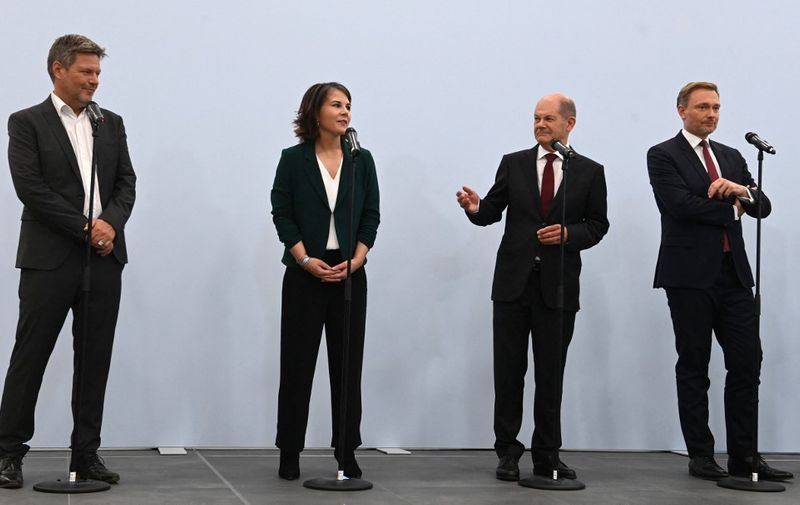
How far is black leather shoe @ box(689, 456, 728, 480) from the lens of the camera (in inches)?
164

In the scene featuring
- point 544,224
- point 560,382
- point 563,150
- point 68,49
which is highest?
point 68,49

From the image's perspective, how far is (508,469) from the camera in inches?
159

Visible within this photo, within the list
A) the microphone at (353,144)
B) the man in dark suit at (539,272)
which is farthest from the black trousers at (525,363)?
the microphone at (353,144)

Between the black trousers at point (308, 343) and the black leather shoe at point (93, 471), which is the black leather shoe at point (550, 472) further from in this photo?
the black leather shoe at point (93, 471)

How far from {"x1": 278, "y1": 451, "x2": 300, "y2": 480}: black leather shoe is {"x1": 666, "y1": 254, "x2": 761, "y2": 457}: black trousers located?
1.52m

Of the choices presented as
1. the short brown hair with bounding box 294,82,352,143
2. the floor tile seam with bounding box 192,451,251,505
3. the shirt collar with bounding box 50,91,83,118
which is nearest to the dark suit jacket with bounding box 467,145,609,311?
the short brown hair with bounding box 294,82,352,143

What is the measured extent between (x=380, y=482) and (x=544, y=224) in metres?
1.14

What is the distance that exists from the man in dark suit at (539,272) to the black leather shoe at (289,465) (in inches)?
30.3

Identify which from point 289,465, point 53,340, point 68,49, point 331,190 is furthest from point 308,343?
point 68,49

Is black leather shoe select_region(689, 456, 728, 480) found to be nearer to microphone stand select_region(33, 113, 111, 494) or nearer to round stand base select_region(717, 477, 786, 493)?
round stand base select_region(717, 477, 786, 493)

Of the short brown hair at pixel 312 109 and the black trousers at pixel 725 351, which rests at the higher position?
the short brown hair at pixel 312 109

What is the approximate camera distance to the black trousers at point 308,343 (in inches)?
153

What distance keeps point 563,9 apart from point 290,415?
2603 millimetres

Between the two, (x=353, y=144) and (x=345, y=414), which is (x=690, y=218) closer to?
(x=353, y=144)
